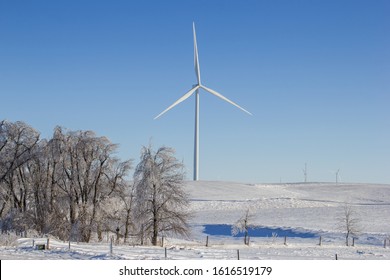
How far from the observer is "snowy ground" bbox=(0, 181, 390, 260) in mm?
34125

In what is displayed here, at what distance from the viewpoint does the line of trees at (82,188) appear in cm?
4931

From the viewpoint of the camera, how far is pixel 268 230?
231ft

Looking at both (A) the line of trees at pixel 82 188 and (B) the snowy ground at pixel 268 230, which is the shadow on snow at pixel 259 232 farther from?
(A) the line of trees at pixel 82 188

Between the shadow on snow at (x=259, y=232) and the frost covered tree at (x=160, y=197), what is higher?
the frost covered tree at (x=160, y=197)

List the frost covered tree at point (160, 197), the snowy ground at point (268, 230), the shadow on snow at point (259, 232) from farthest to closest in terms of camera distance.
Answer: the shadow on snow at point (259, 232), the frost covered tree at point (160, 197), the snowy ground at point (268, 230)

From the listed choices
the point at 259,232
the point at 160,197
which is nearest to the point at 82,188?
the point at 160,197

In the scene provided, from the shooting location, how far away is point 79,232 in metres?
49.6

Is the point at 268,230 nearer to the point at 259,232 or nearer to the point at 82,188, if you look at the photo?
the point at 259,232

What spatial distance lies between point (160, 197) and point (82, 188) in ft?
27.6

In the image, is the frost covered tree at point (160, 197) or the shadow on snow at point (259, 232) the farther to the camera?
the shadow on snow at point (259, 232)

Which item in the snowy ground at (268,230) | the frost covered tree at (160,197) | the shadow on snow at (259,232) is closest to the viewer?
the snowy ground at (268,230)

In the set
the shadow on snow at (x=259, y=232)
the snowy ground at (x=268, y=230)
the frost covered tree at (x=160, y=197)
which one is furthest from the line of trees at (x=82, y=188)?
the shadow on snow at (x=259, y=232)
